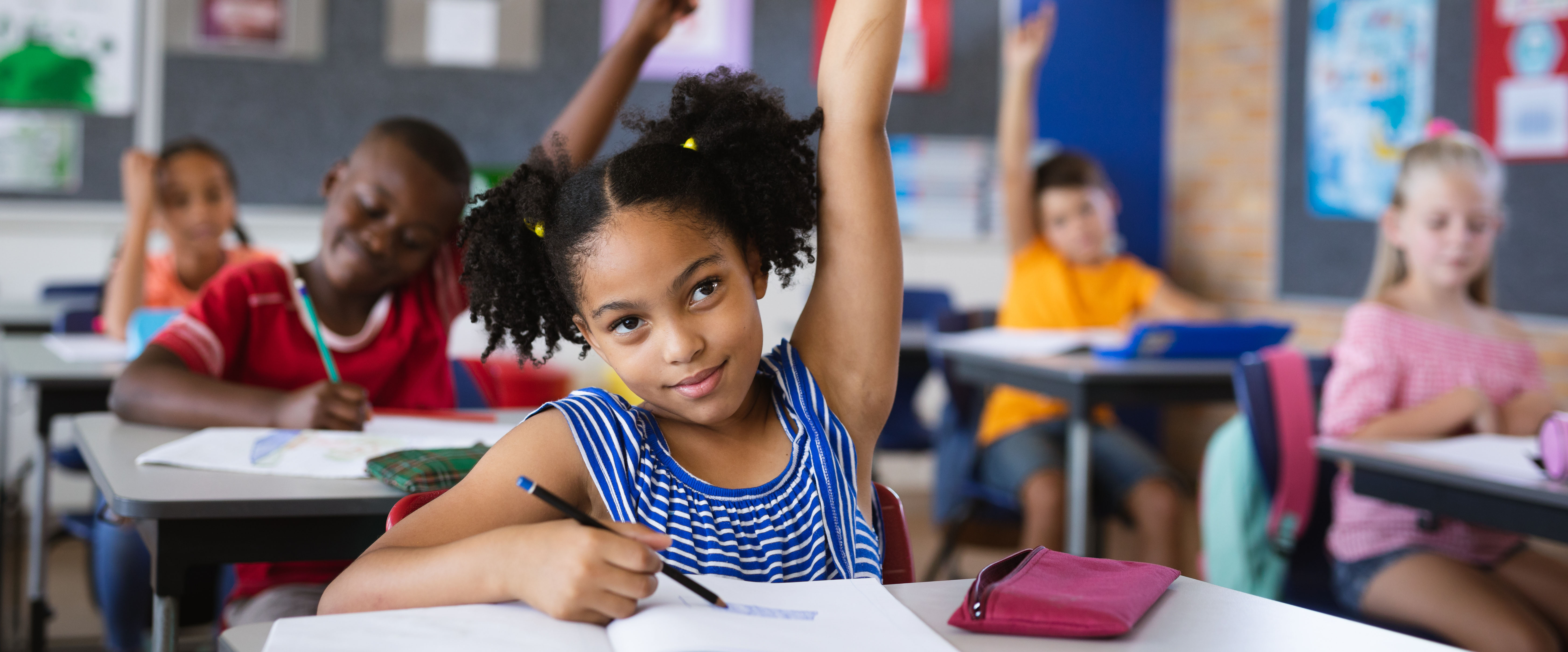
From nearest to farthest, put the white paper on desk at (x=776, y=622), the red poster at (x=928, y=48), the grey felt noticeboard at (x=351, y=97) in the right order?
the white paper on desk at (x=776, y=622), the grey felt noticeboard at (x=351, y=97), the red poster at (x=928, y=48)

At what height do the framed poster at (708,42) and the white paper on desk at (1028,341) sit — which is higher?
the framed poster at (708,42)

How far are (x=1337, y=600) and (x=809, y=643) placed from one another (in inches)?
61.5

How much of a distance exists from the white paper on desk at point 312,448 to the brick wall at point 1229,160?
3522 millimetres

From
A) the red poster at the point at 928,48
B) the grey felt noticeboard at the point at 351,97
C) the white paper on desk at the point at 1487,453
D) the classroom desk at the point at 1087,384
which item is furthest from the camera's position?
the red poster at the point at 928,48

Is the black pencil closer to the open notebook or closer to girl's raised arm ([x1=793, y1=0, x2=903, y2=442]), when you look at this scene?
the open notebook

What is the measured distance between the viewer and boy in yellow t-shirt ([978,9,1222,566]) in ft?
9.53

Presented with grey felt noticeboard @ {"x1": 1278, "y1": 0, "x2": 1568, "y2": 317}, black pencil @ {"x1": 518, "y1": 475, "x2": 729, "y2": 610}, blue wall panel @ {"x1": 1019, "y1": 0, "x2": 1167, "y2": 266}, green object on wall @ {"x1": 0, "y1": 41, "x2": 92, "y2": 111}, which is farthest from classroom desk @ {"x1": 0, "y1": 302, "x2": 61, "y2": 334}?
grey felt noticeboard @ {"x1": 1278, "y1": 0, "x2": 1568, "y2": 317}

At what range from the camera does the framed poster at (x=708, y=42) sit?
14.9 feet

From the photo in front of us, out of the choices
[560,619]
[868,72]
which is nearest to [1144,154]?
[868,72]

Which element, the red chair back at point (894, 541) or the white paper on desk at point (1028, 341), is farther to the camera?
the white paper on desk at point (1028, 341)

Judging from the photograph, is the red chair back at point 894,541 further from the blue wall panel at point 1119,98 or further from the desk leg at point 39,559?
the blue wall panel at point 1119,98

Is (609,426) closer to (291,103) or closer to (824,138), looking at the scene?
(824,138)

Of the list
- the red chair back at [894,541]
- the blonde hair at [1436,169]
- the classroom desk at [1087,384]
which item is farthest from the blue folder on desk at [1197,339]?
the red chair back at [894,541]

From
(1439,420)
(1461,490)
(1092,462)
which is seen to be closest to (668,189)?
(1461,490)
